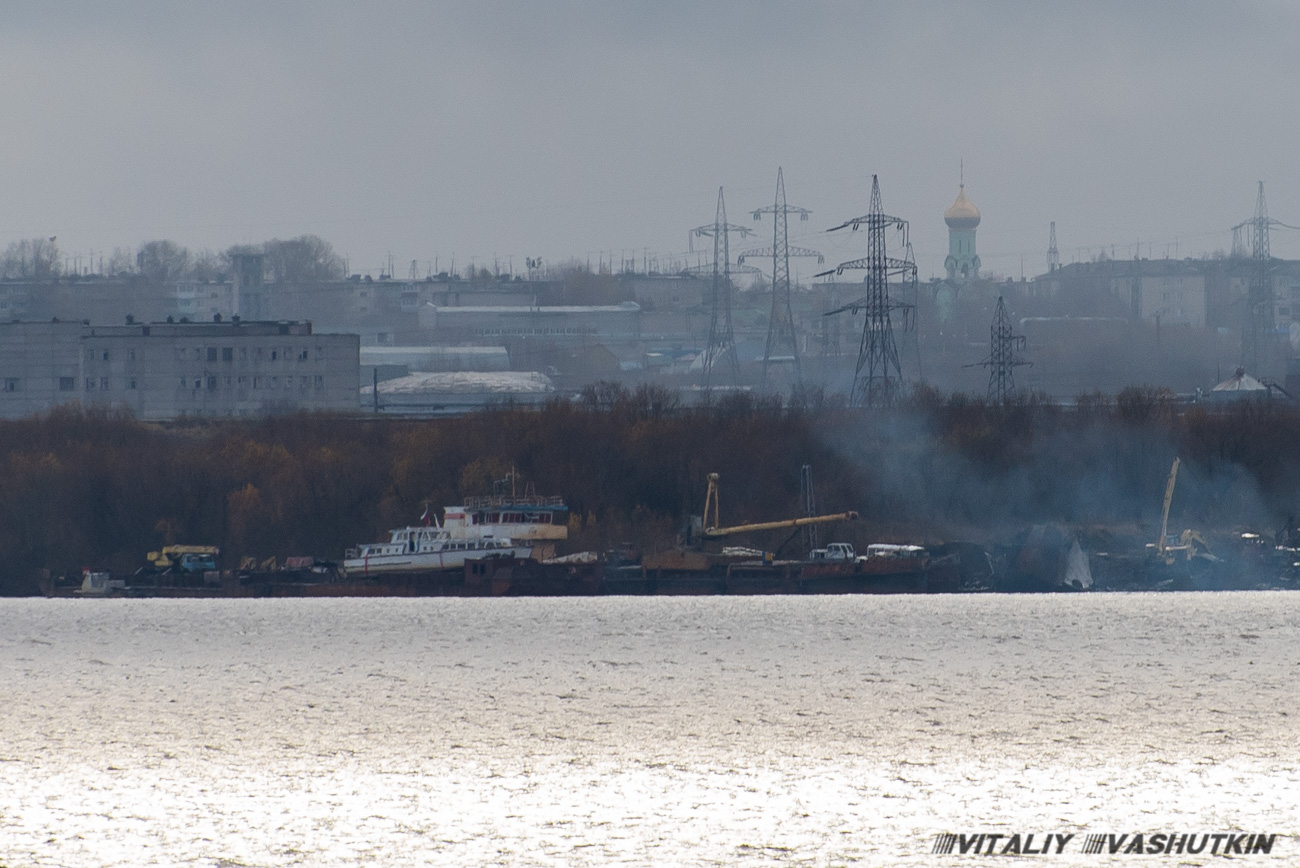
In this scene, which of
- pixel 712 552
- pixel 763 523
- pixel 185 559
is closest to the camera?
pixel 185 559

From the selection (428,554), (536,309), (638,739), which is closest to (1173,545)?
(428,554)

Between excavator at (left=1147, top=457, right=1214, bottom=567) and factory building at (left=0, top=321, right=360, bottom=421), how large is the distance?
39.6 meters

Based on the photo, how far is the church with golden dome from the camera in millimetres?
157500

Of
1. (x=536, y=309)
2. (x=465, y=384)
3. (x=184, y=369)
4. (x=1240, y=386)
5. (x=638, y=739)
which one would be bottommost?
(x=638, y=739)

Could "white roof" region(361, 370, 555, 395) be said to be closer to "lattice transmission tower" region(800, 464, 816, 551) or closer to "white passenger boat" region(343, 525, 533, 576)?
"lattice transmission tower" region(800, 464, 816, 551)

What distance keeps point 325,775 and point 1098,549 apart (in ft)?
115

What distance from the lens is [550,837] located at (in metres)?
14.7

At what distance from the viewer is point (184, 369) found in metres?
80.0

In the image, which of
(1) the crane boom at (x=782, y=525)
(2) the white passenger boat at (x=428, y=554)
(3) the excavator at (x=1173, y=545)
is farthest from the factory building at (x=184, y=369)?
(3) the excavator at (x=1173, y=545)

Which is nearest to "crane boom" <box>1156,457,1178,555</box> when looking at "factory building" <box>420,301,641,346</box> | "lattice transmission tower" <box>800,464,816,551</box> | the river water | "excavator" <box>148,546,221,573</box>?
"lattice transmission tower" <box>800,464,816,551</box>

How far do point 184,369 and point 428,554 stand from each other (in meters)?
40.4

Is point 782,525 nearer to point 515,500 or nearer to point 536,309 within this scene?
point 515,500

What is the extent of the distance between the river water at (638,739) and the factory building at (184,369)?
4664cm

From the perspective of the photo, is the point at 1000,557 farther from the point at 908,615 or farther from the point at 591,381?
the point at 591,381
